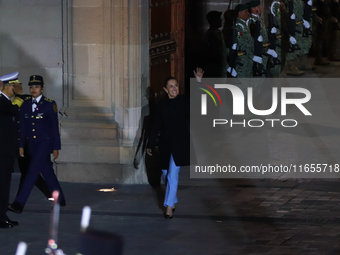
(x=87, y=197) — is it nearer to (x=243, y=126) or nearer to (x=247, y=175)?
(x=247, y=175)

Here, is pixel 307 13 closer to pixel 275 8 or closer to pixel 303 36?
pixel 303 36

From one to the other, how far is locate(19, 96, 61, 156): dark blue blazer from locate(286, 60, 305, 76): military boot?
11.6m

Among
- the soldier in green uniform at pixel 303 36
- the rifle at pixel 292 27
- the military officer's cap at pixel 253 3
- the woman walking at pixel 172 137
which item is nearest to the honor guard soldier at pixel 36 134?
the woman walking at pixel 172 137

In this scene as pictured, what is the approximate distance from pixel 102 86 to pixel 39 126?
6.43 ft

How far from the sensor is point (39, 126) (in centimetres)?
930

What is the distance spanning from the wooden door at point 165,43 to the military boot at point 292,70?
7.46 meters

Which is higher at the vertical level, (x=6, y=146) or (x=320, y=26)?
(x=6, y=146)

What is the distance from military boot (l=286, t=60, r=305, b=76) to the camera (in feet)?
65.5

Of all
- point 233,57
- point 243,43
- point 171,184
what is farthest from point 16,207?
point 243,43

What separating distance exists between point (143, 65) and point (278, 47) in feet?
26.0

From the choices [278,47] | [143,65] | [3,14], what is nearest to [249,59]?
[278,47]

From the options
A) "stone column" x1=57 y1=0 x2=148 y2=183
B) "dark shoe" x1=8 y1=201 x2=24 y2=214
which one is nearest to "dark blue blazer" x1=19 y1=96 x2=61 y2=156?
"dark shoe" x1=8 y1=201 x2=24 y2=214

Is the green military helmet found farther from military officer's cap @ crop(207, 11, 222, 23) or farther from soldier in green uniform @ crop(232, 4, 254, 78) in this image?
military officer's cap @ crop(207, 11, 222, 23)

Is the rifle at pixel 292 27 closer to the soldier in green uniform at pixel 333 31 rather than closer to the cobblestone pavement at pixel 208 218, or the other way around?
the soldier in green uniform at pixel 333 31
